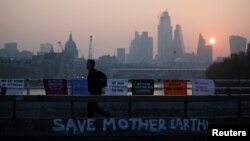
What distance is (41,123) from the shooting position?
1429 centimetres

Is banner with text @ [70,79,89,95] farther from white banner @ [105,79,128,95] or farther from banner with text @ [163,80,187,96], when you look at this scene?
banner with text @ [163,80,187,96]

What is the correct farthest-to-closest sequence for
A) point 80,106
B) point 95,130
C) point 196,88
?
point 196,88, point 80,106, point 95,130

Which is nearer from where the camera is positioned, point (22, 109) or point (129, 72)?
point (22, 109)

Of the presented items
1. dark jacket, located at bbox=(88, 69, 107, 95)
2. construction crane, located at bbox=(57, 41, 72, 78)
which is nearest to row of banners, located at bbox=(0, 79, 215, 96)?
dark jacket, located at bbox=(88, 69, 107, 95)

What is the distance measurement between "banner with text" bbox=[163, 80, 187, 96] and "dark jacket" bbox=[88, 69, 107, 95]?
1557 cm

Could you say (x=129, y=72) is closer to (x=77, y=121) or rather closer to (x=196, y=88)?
(x=196, y=88)

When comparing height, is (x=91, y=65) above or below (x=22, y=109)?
above

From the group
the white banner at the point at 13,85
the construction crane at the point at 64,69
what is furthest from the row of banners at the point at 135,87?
the construction crane at the point at 64,69

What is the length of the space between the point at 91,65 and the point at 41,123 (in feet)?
8.12

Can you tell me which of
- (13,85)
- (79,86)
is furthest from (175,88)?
(13,85)

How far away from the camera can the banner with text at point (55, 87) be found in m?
31.2

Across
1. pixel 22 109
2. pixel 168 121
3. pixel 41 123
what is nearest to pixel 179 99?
pixel 168 121

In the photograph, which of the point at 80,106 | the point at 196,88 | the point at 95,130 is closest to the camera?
the point at 95,130

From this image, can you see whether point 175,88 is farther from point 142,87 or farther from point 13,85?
point 13,85
